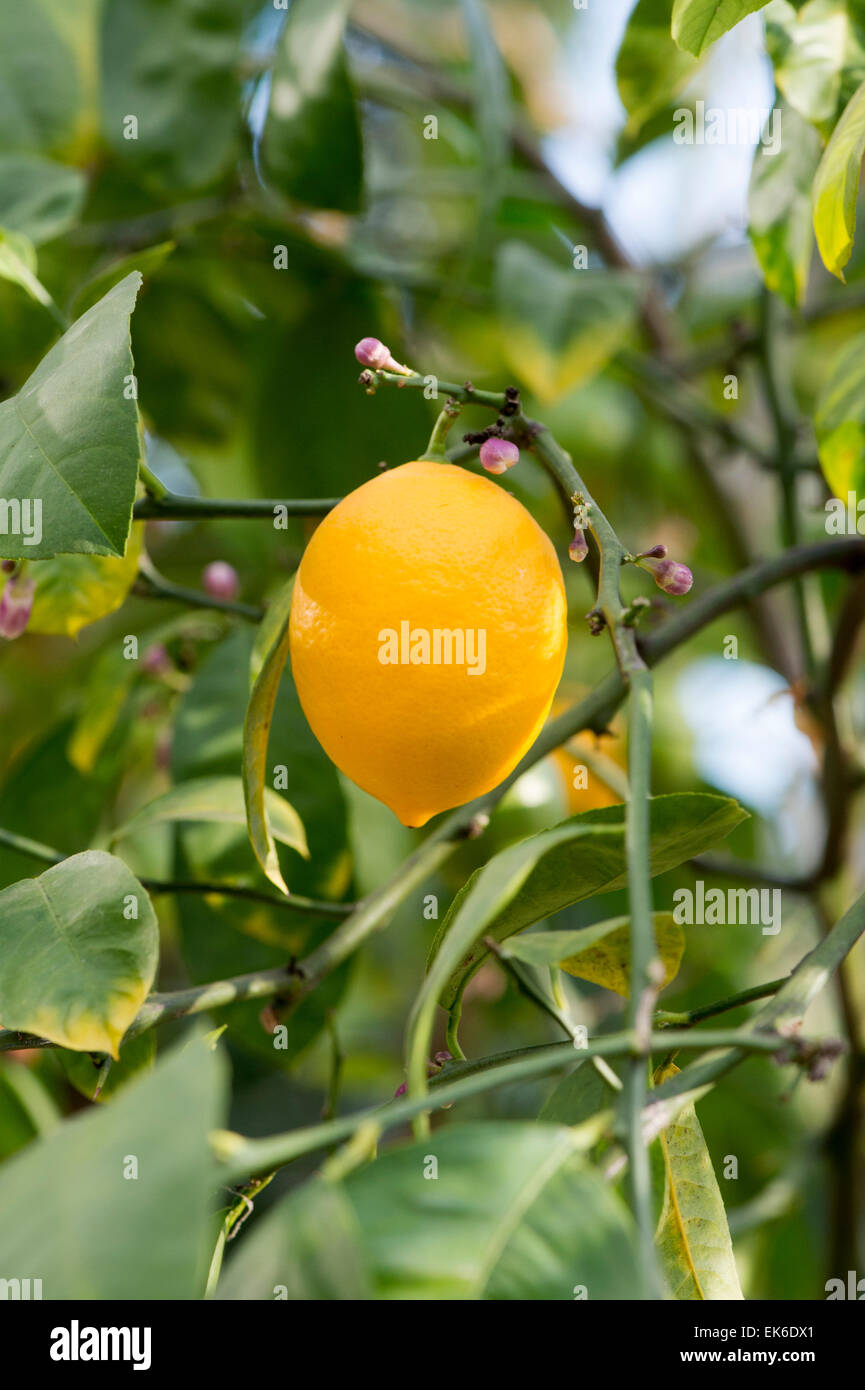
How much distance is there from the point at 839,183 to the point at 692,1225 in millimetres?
411

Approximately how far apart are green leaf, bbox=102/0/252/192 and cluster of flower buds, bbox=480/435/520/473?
1.94ft

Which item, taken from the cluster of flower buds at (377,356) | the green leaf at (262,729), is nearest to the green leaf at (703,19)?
the cluster of flower buds at (377,356)

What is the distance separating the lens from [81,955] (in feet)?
1.46

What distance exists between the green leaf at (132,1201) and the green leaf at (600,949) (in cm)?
13

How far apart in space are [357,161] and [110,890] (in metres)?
0.62

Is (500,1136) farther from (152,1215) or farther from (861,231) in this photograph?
(861,231)

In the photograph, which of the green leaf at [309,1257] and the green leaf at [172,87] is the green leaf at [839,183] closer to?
the green leaf at [309,1257]

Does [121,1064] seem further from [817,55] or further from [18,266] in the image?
[817,55]

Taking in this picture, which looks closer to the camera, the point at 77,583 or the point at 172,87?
the point at 77,583

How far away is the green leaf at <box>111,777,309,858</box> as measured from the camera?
0.62 meters

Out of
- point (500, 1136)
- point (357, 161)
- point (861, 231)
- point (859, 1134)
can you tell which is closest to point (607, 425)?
point (861, 231)

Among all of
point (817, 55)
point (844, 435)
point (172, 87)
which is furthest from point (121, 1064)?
point (172, 87)

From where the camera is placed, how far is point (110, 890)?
1.48 ft
